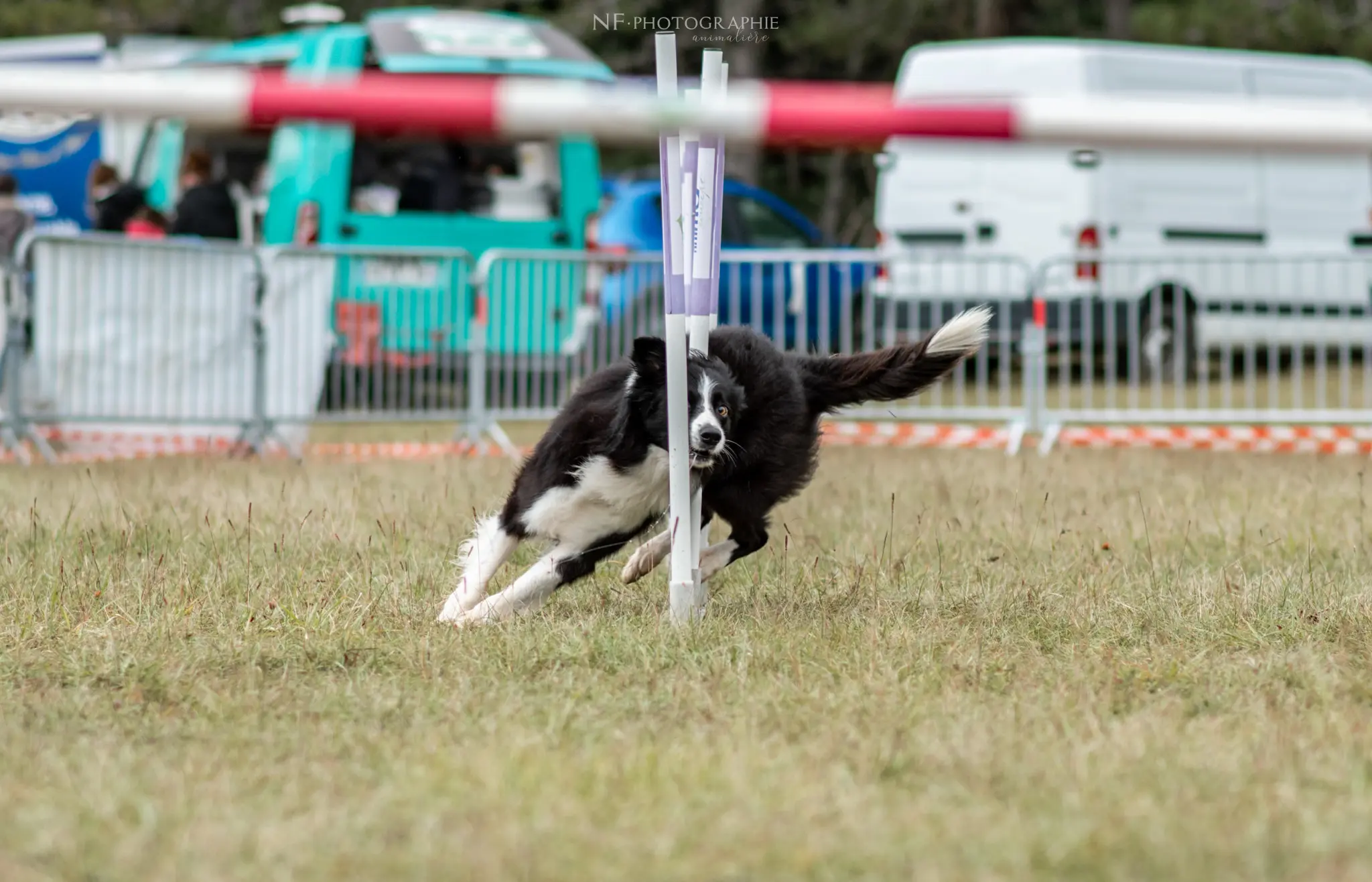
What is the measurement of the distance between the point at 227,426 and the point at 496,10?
1678 centimetres

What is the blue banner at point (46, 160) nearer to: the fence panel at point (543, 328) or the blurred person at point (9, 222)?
the blurred person at point (9, 222)

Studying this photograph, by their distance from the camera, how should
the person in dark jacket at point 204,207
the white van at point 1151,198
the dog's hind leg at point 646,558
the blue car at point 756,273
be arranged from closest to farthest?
the dog's hind leg at point 646,558, the blue car at point 756,273, the person in dark jacket at point 204,207, the white van at point 1151,198

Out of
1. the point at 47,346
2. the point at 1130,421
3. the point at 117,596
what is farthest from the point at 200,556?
the point at 1130,421

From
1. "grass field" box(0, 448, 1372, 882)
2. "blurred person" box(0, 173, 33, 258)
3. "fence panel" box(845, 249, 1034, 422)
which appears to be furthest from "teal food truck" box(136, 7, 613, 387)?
"grass field" box(0, 448, 1372, 882)

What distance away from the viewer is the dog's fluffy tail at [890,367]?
5.59m

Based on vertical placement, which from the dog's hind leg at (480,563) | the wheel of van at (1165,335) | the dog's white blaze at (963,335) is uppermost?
the dog's white blaze at (963,335)

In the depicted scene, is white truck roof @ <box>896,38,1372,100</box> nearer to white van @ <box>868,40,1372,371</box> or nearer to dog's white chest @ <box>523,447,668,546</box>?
white van @ <box>868,40,1372,371</box>

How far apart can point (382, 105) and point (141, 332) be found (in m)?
7.62

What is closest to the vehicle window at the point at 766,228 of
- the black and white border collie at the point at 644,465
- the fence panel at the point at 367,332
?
the fence panel at the point at 367,332

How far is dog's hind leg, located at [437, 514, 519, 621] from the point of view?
200 inches

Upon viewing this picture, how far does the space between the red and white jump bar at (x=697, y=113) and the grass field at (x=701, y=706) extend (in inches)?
45.5

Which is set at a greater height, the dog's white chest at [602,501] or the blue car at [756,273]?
the dog's white chest at [602,501]

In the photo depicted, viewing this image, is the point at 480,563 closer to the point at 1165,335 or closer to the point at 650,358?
the point at 650,358

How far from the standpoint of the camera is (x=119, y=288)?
399 inches
